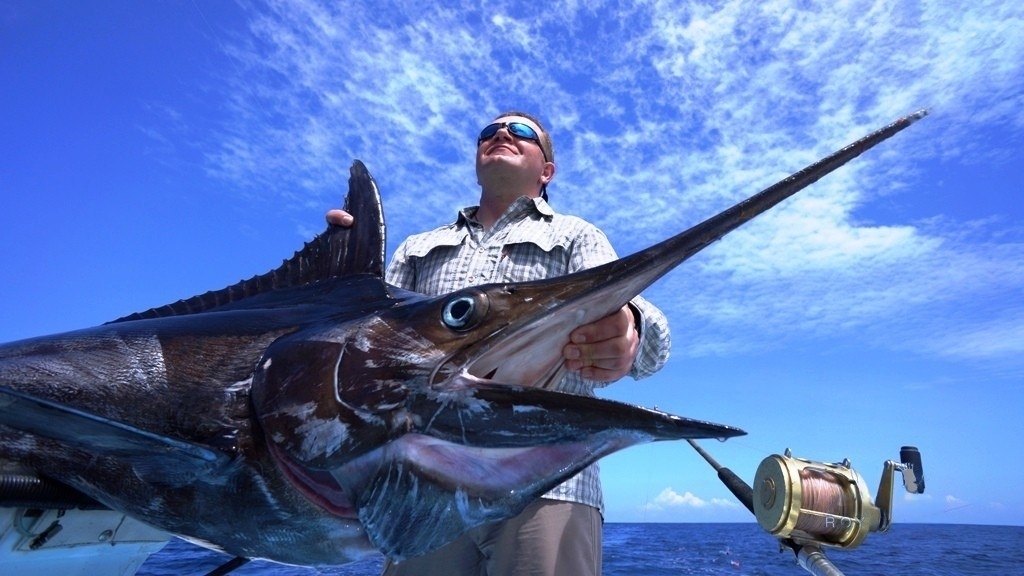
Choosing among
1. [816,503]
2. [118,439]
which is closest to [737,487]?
[816,503]

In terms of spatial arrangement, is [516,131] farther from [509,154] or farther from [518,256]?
[518,256]

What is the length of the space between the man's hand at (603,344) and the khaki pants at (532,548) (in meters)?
0.75

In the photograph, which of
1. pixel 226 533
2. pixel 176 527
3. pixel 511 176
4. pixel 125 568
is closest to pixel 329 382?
pixel 226 533

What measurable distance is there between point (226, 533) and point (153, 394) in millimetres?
408

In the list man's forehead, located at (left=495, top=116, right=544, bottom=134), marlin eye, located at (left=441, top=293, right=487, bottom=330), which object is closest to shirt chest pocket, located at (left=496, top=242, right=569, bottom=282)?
man's forehead, located at (left=495, top=116, right=544, bottom=134)

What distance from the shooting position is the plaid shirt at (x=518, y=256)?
2.31m

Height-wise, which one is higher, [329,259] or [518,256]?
[518,256]

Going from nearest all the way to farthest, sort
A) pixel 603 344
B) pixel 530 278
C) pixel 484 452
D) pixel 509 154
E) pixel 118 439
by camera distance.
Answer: pixel 484 452 < pixel 118 439 < pixel 603 344 < pixel 530 278 < pixel 509 154

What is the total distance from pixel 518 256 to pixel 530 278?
0.42 feet

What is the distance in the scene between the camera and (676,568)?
47.5ft

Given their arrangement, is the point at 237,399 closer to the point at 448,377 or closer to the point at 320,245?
the point at 448,377

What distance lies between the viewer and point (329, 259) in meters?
2.36

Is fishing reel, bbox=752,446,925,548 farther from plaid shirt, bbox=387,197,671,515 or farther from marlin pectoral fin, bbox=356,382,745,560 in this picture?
marlin pectoral fin, bbox=356,382,745,560

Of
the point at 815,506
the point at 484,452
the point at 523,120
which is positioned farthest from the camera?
the point at 523,120
